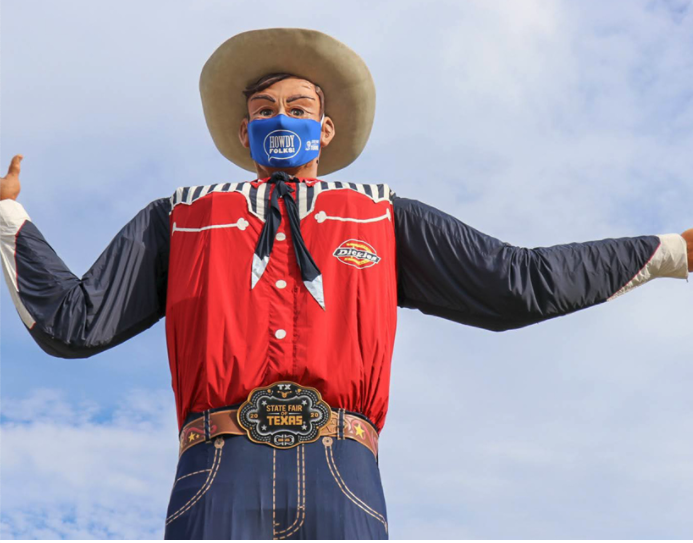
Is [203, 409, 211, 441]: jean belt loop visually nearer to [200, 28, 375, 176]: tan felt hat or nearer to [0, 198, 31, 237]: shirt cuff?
[0, 198, 31, 237]: shirt cuff

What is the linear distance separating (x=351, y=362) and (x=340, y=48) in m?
2.62

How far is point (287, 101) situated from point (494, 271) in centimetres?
191

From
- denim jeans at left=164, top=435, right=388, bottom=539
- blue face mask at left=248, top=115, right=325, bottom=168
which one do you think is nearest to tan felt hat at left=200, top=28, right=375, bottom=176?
blue face mask at left=248, top=115, right=325, bottom=168

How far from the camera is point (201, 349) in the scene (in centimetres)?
677

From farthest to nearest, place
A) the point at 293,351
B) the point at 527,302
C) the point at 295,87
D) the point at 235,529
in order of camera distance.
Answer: the point at 295,87, the point at 527,302, the point at 293,351, the point at 235,529

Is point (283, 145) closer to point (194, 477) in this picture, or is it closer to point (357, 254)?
point (357, 254)

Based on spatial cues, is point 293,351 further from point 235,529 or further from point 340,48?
point 340,48

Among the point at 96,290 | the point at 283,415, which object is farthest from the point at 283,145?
the point at 283,415

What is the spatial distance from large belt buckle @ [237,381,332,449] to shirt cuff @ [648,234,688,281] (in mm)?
2389

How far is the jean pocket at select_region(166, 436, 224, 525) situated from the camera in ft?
20.8

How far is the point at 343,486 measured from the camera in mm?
6375

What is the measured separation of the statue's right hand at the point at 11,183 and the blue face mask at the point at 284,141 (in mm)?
1614

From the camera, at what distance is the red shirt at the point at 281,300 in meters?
6.68

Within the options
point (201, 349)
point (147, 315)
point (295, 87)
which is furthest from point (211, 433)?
point (295, 87)
